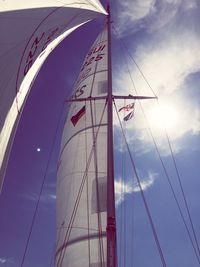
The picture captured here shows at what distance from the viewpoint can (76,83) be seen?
14.0 meters

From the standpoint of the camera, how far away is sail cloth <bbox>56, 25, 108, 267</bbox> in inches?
342

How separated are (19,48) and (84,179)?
21.2ft

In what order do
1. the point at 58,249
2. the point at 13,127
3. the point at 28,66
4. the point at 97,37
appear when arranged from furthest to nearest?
the point at 97,37 < the point at 58,249 < the point at 28,66 < the point at 13,127

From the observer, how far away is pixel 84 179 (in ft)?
32.9

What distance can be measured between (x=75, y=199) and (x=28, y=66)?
20.4 feet

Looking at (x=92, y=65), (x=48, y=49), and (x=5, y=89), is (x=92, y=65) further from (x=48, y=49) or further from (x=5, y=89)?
(x=5, y=89)

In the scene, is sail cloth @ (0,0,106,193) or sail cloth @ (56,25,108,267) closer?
sail cloth @ (0,0,106,193)

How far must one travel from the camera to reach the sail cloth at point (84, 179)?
8680 millimetres

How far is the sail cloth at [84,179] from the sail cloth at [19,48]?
193 inches

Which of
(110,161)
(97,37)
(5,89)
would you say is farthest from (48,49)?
(97,37)

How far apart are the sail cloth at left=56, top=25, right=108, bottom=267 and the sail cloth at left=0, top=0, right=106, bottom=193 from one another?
16.0 feet

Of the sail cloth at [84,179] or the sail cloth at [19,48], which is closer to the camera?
the sail cloth at [19,48]

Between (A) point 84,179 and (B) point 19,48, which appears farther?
(A) point 84,179

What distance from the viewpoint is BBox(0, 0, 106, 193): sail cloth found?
356 cm
